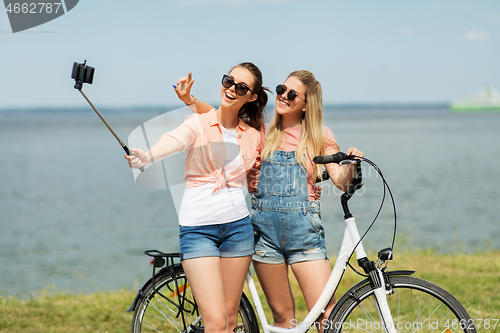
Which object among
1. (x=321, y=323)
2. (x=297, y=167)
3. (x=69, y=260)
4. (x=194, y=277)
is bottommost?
(x=69, y=260)

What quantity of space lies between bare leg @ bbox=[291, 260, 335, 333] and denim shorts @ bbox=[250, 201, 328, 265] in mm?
38

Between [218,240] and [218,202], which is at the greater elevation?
[218,202]

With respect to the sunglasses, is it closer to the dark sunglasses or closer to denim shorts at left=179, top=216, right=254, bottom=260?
the dark sunglasses

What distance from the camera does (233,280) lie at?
9.78ft

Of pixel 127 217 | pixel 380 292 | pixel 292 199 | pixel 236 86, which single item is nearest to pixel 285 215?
pixel 292 199

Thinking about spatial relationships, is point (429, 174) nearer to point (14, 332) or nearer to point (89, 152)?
point (14, 332)

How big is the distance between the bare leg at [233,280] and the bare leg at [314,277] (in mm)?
349

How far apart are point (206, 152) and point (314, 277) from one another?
1052 mm

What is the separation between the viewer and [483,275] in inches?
223

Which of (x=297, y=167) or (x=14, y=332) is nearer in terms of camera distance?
(x=297, y=167)

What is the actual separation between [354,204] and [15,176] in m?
14.9

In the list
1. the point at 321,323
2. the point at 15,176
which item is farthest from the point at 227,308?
the point at 15,176

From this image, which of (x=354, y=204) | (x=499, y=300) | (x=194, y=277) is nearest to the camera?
(x=194, y=277)

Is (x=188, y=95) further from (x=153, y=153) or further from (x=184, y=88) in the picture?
(x=153, y=153)
